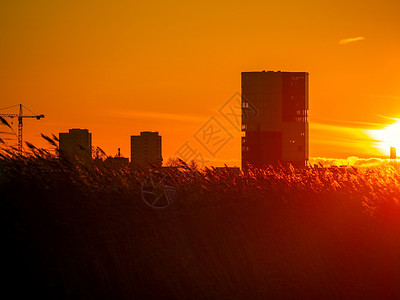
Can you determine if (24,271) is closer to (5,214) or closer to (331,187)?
(5,214)

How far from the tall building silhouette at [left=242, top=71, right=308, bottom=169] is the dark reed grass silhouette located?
421 ft

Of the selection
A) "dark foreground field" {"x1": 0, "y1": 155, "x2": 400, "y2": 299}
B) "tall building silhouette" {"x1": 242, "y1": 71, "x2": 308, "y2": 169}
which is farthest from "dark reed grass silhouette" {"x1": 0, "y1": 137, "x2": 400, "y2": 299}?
"tall building silhouette" {"x1": 242, "y1": 71, "x2": 308, "y2": 169}

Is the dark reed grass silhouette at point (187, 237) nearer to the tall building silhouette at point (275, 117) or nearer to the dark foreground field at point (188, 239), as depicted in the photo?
the dark foreground field at point (188, 239)

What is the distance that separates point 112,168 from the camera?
56.1 feet

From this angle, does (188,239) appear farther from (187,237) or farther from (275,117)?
(275,117)

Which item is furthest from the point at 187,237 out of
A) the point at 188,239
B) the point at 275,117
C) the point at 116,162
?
the point at 275,117

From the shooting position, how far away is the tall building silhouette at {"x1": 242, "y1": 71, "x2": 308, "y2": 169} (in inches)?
5871

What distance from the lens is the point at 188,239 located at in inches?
605

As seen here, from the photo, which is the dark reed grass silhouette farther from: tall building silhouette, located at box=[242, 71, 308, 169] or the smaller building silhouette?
tall building silhouette, located at box=[242, 71, 308, 169]

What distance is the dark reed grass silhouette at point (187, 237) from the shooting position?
14.3m

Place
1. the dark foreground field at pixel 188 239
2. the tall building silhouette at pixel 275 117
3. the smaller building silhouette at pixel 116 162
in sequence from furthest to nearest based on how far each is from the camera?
the tall building silhouette at pixel 275 117 → the smaller building silhouette at pixel 116 162 → the dark foreground field at pixel 188 239

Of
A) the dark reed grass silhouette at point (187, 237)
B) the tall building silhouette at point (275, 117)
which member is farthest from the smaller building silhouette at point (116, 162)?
the tall building silhouette at point (275, 117)

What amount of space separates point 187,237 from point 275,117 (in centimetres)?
14014

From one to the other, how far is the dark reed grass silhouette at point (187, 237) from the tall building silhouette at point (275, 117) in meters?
128
